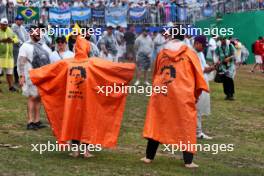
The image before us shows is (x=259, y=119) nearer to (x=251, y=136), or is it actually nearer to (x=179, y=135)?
(x=251, y=136)

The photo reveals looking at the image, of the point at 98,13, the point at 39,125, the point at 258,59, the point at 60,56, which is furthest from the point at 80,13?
the point at 60,56

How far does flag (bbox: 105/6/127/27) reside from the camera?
109 ft

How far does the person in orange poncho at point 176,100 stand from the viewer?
9492 mm

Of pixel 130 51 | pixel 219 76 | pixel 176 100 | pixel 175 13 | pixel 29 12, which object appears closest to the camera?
pixel 176 100

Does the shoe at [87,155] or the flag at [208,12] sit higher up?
the flag at [208,12]

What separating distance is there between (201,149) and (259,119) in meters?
4.40

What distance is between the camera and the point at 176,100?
9.51 metres

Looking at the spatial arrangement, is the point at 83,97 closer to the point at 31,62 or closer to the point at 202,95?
the point at 31,62

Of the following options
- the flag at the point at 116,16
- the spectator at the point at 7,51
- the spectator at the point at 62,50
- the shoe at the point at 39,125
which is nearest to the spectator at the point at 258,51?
the flag at the point at 116,16

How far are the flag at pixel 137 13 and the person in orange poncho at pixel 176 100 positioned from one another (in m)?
24.3

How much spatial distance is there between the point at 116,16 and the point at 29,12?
5774 mm

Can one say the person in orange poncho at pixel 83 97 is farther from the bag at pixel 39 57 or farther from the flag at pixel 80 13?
the flag at pixel 80 13

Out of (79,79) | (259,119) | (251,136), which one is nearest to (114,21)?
(259,119)

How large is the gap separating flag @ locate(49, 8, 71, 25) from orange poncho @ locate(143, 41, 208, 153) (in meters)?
21.2
